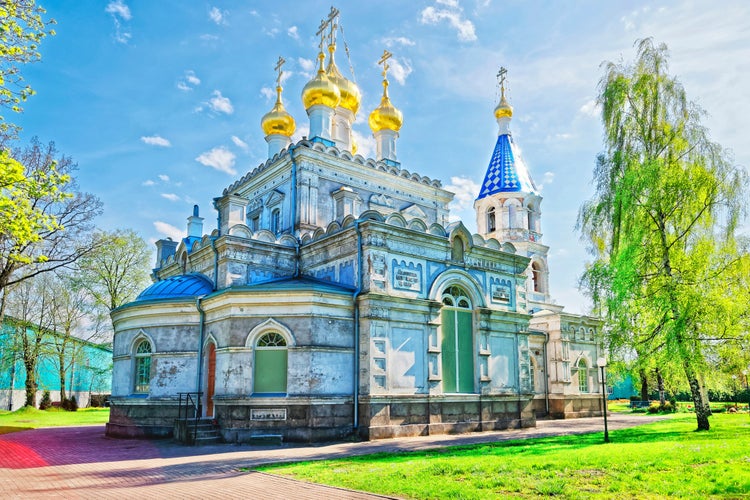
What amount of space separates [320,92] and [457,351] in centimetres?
1055

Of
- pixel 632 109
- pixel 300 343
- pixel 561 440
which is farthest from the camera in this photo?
pixel 632 109

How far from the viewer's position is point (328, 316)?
1545 cm

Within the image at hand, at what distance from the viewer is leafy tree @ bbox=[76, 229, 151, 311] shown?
3064 centimetres

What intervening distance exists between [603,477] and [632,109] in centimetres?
1234

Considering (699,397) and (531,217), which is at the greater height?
(531,217)

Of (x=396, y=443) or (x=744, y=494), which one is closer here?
(x=744, y=494)

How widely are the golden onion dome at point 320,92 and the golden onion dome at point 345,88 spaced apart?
1.36 m

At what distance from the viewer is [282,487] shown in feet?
27.9

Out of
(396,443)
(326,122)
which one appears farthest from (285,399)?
(326,122)

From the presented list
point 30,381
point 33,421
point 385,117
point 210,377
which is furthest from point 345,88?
point 30,381

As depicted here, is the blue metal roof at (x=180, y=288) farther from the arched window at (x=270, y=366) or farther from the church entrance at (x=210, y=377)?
the arched window at (x=270, y=366)

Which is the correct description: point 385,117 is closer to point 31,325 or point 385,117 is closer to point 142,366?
point 142,366

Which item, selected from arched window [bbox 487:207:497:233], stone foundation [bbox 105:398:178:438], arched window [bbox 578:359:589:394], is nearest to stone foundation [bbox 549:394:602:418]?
arched window [bbox 578:359:589:394]

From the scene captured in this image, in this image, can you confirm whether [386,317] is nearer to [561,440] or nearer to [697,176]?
[561,440]
